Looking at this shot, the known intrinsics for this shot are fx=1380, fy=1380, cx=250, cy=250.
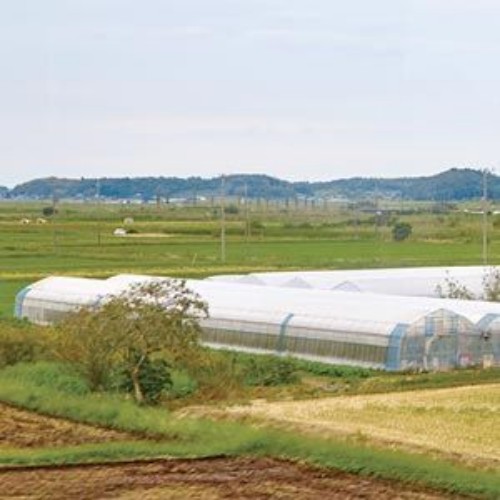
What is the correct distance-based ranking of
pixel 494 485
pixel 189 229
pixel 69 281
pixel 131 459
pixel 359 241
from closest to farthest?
pixel 494 485 → pixel 131 459 → pixel 69 281 → pixel 359 241 → pixel 189 229

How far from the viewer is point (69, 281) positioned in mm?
32844

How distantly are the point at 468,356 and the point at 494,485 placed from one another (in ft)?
38.5

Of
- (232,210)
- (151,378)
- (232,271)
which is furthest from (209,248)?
(232,210)

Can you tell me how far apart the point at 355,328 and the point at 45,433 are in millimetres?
8608

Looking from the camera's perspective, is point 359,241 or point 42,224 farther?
point 42,224

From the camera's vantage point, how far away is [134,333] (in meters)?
18.9

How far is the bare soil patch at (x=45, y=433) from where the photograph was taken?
54.6 feet

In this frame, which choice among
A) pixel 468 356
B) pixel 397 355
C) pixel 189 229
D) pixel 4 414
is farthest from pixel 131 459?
pixel 189 229

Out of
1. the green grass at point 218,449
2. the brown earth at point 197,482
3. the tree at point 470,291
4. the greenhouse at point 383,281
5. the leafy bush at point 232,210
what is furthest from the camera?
the leafy bush at point 232,210

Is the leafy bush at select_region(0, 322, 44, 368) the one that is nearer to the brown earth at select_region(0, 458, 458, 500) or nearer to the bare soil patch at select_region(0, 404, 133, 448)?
the bare soil patch at select_region(0, 404, 133, 448)

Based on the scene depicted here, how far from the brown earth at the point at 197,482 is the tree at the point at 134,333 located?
13.1 feet

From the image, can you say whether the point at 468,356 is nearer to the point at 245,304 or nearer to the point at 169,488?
the point at 245,304

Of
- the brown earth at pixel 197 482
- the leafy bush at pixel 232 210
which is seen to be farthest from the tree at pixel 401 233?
the brown earth at pixel 197 482

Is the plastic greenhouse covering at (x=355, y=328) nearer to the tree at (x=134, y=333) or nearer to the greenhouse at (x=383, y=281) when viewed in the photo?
the greenhouse at (x=383, y=281)
